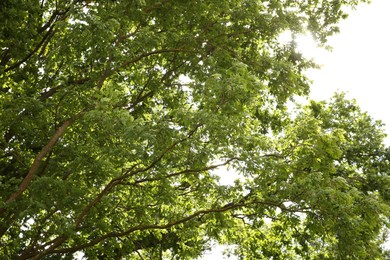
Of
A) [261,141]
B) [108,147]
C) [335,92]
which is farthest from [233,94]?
[335,92]

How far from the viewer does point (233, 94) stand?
7184mm

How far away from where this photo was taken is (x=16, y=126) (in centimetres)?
849

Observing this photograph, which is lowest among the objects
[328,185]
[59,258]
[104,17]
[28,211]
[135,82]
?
[328,185]

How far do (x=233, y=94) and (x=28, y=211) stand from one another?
4.52 metres

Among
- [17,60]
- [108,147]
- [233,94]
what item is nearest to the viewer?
[233,94]

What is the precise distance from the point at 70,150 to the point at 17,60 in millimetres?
Answer: 2894

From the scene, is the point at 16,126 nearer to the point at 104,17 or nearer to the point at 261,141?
the point at 104,17

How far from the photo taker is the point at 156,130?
7023 millimetres

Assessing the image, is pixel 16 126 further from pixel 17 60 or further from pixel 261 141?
pixel 261 141

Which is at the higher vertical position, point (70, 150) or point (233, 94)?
point (70, 150)

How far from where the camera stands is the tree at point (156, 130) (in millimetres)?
7559

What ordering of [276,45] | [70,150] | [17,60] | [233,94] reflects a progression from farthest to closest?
[276,45] < [17,60] < [70,150] < [233,94]

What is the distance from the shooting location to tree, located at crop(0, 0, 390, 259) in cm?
756

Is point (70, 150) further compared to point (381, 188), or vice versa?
point (381, 188)
